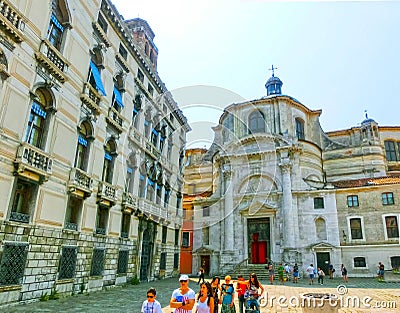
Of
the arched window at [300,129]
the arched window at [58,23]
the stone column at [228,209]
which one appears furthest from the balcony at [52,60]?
the arched window at [300,129]

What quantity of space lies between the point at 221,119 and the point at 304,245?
20.7 metres

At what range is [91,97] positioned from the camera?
1675cm

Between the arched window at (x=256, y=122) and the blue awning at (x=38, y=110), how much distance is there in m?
28.9

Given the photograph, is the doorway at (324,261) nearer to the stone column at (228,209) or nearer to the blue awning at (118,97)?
the stone column at (228,209)

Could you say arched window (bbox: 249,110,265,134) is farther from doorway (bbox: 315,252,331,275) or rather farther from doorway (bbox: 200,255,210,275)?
doorway (bbox: 200,255,210,275)

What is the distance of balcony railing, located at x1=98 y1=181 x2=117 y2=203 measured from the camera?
55.4 feet

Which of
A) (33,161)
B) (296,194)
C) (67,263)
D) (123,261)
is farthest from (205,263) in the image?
(33,161)

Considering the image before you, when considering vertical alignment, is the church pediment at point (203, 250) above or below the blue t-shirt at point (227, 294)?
above

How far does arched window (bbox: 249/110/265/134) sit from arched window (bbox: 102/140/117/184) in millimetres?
23298

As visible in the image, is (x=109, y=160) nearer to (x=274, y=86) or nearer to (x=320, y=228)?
(x=320, y=228)

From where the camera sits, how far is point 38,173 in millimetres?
12016

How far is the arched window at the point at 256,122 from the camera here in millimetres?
38719

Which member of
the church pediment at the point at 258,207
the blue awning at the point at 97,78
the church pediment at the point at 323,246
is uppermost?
the blue awning at the point at 97,78

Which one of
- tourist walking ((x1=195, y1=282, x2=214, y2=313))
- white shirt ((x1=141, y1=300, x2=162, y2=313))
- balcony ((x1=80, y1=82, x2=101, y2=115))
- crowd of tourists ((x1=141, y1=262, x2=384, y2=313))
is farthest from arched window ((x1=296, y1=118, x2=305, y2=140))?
white shirt ((x1=141, y1=300, x2=162, y2=313))
